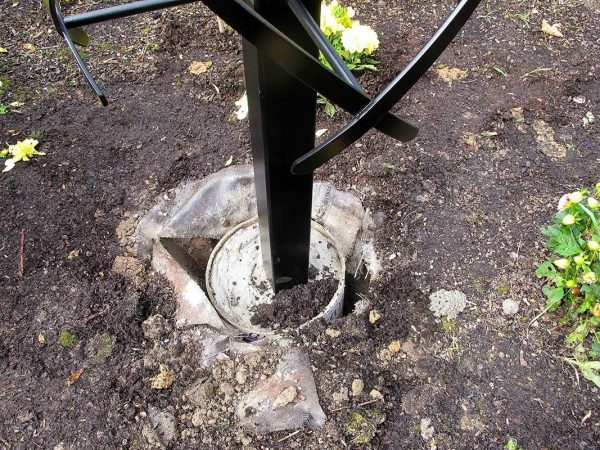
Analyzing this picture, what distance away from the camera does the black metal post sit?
109cm

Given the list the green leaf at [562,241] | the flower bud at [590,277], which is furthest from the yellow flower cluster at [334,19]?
the flower bud at [590,277]

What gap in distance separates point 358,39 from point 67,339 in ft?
6.36

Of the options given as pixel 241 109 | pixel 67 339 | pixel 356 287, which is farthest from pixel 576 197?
pixel 67 339

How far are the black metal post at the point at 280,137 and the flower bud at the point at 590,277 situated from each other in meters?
0.99

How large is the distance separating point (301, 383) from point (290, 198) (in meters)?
0.69

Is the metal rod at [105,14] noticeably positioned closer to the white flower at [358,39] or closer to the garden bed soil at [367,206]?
the garden bed soil at [367,206]

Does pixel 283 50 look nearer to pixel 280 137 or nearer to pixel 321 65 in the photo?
pixel 321 65

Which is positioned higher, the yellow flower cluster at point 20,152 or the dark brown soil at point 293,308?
the yellow flower cluster at point 20,152

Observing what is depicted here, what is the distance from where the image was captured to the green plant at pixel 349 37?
8.36ft

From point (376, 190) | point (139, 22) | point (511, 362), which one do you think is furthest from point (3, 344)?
point (139, 22)

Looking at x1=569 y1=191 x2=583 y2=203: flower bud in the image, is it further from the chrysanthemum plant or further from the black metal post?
the black metal post

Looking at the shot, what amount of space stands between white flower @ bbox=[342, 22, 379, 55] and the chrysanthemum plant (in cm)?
125

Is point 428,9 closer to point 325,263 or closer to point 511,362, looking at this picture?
point 325,263

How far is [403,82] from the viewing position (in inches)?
39.5
